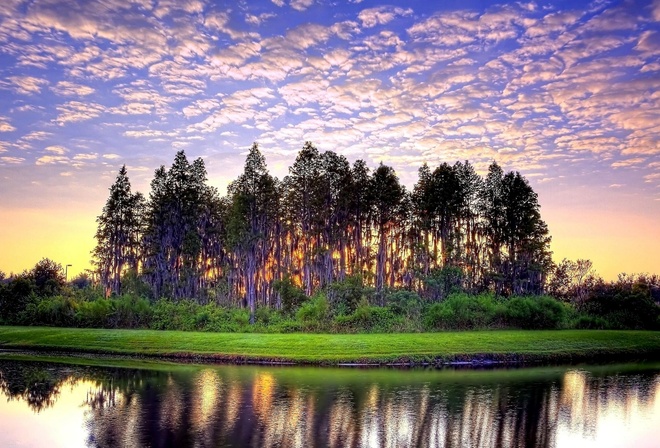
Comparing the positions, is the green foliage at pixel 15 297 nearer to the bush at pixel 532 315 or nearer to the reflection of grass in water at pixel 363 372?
the reflection of grass in water at pixel 363 372

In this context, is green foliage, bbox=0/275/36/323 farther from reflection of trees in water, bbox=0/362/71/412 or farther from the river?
the river

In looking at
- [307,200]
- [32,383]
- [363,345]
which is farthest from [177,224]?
[32,383]

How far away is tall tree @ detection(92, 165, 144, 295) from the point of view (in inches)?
3056

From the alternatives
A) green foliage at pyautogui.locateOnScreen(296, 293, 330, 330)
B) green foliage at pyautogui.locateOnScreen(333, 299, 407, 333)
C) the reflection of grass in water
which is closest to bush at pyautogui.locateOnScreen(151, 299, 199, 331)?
green foliage at pyautogui.locateOnScreen(296, 293, 330, 330)

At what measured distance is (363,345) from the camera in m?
37.7

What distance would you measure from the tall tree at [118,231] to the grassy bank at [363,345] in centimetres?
3358

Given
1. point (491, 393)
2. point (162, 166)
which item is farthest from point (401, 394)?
point (162, 166)

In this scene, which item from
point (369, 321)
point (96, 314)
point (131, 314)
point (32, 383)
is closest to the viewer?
point (32, 383)

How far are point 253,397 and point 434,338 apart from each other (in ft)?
66.2

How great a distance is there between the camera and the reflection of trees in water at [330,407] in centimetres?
1669

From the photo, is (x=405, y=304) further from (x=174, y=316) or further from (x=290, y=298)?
(x=174, y=316)

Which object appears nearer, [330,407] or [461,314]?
[330,407]

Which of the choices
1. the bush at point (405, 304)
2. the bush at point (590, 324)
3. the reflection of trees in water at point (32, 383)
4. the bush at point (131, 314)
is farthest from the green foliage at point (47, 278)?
the bush at point (590, 324)

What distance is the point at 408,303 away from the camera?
48281mm
